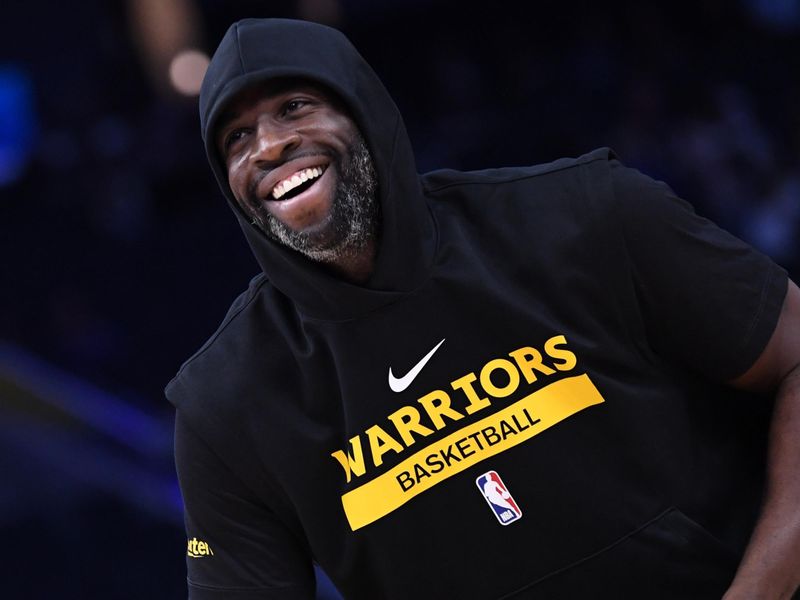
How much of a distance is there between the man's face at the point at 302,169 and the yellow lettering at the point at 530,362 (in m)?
0.29

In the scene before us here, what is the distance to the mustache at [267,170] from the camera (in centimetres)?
172

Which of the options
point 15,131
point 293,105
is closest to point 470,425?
point 293,105

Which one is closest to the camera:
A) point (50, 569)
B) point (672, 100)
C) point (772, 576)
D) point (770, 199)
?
point (772, 576)

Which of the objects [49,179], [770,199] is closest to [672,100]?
[770,199]

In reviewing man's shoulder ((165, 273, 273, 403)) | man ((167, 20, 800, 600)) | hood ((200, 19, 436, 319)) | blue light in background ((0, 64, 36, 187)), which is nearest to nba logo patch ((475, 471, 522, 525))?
Answer: man ((167, 20, 800, 600))

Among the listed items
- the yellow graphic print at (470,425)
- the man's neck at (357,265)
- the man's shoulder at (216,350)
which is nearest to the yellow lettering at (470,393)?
the yellow graphic print at (470,425)

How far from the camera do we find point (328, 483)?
1.71 m

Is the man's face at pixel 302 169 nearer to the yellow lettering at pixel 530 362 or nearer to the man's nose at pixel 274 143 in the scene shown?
the man's nose at pixel 274 143

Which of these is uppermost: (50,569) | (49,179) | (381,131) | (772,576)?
(49,179)

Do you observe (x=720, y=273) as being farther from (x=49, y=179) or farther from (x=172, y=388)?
(x=49, y=179)

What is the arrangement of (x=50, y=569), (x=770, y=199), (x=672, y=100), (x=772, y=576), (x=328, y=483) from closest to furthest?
(x=772, y=576) → (x=328, y=483) → (x=50, y=569) → (x=770, y=199) → (x=672, y=100)

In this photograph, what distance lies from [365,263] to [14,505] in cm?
293

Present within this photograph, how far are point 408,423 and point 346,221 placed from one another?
1.00 feet

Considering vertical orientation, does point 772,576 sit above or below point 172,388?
below
